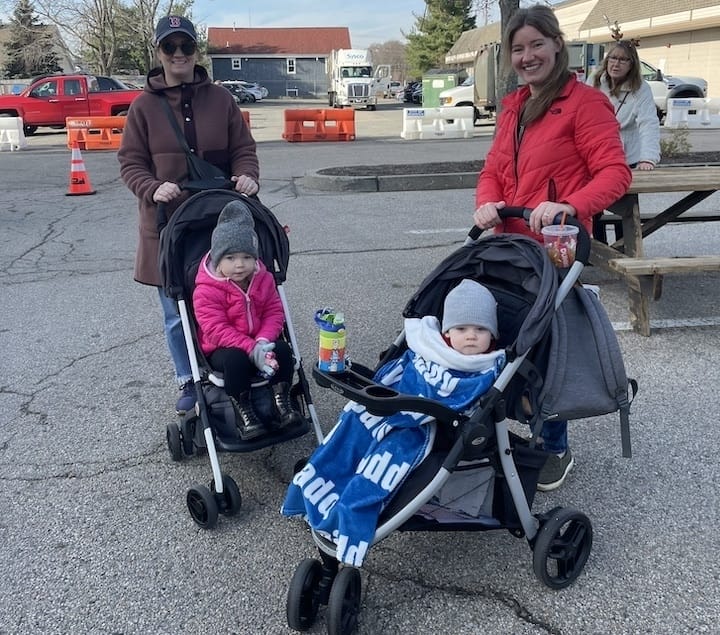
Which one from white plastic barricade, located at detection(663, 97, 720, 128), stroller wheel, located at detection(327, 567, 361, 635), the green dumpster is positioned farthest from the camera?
the green dumpster

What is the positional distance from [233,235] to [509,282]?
1.30 m

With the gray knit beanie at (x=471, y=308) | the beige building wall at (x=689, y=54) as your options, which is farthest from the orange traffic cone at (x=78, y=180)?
the beige building wall at (x=689, y=54)

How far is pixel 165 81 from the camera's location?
374 cm

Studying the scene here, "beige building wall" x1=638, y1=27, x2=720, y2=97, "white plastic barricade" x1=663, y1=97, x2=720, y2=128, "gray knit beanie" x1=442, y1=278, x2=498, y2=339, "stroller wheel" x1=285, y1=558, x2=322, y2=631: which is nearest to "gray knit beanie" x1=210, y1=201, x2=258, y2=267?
"gray knit beanie" x1=442, y1=278, x2=498, y2=339

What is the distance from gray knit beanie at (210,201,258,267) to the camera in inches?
129

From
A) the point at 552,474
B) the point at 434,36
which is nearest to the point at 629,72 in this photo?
the point at 552,474

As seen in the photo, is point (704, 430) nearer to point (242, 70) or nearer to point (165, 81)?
point (165, 81)

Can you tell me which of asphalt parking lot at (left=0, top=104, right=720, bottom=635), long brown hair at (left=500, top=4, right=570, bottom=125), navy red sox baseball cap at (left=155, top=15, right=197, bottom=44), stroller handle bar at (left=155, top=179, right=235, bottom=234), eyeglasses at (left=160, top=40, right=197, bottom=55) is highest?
navy red sox baseball cap at (left=155, top=15, right=197, bottom=44)

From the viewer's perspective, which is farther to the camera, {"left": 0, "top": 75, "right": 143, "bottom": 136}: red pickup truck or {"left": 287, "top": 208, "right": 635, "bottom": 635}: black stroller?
{"left": 0, "top": 75, "right": 143, "bottom": 136}: red pickup truck

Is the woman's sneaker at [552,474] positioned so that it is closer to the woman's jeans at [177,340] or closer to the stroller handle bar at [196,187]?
the woman's jeans at [177,340]

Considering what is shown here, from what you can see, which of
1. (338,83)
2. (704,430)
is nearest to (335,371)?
(704,430)

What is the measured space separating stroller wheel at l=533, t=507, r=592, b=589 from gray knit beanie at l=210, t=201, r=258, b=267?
1.79 meters

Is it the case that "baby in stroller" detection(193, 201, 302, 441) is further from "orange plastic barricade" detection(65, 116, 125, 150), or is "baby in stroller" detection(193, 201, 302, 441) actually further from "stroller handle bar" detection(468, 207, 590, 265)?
"orange plastic barricade" detection(65, 116, 125, 150)

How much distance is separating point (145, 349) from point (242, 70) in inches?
2740
